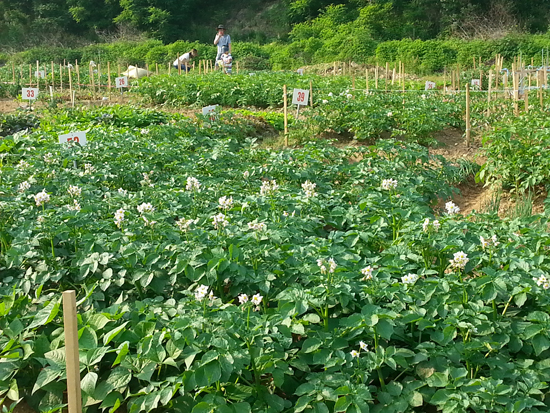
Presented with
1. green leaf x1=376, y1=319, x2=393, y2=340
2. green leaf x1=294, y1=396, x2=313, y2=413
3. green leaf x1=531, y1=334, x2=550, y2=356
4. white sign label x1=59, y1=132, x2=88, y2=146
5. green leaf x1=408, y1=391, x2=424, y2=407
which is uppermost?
white sign label x1=59, y1=132, x2=88, y2=146

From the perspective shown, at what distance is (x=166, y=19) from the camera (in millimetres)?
35062

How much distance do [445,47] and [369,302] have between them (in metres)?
22.5

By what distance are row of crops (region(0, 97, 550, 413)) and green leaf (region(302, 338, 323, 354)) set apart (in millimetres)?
10

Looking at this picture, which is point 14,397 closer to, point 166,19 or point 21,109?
point 21,109

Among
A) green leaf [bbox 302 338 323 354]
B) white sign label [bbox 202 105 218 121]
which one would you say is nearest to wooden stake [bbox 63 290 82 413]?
green leaf [bbox 302 338 323 354]

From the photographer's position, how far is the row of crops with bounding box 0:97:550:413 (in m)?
2.50

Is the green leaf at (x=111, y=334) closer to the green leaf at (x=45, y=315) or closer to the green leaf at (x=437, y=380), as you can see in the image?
the green leaf at (x=45, y=315)

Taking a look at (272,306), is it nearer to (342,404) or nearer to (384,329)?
(384,329)

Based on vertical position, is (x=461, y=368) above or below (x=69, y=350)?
below

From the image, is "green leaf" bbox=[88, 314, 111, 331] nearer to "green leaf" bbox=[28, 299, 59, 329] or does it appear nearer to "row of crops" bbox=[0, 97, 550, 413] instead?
"row of crops" bbox=[0, 97, 550, 413]

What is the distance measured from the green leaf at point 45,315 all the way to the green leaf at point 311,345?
1.29 m

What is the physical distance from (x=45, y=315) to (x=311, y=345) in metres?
1.39

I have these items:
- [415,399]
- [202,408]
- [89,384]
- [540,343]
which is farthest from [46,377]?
[540,343]

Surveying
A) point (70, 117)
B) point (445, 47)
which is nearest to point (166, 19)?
point (445, 47)
